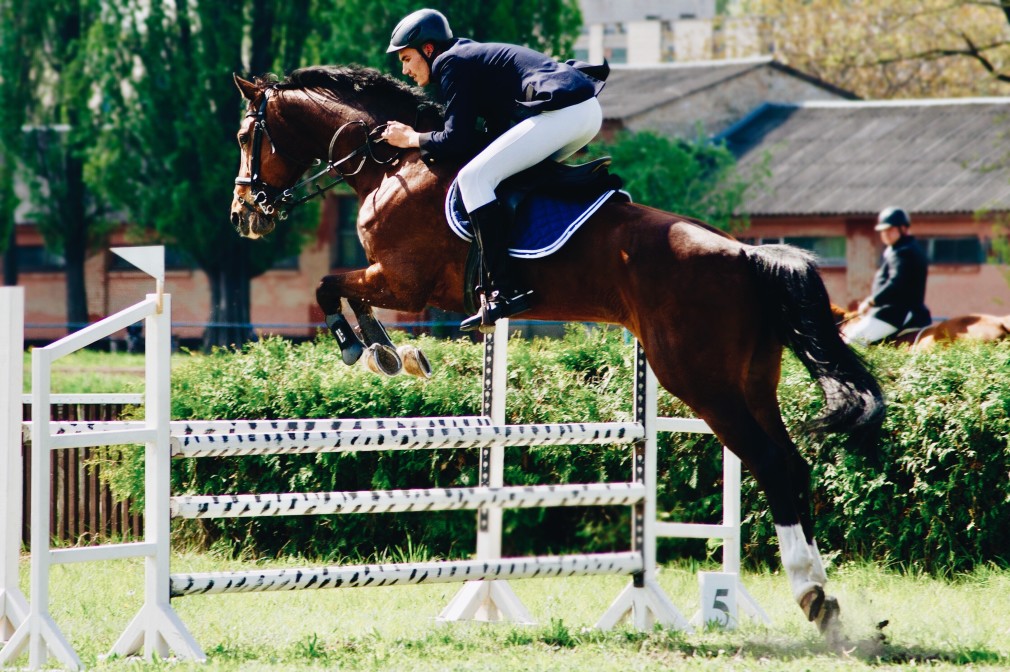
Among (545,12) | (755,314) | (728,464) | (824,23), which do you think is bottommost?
(728,464)

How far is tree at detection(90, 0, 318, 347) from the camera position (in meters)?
25.2

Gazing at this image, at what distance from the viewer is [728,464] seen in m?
6.20

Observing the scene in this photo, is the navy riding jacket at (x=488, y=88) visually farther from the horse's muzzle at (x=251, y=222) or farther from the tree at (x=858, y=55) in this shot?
the tree at (x=858, y=55)

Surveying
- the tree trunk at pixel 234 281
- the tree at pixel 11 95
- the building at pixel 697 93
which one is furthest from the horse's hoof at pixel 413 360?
the tree at pixel 11 95

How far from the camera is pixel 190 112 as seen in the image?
2534cm

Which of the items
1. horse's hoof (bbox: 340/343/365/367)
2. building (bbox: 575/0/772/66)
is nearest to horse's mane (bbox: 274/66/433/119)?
horse's hoof (bbox: 340/343/365/367)

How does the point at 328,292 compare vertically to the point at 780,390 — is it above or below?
above

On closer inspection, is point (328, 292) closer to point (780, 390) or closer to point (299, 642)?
point (299, 642)

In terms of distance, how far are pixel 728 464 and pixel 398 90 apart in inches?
92.7

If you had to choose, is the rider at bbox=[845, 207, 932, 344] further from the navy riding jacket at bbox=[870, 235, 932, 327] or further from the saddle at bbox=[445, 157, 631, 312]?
the saddle at bbox=[445, 157, 631, 312]

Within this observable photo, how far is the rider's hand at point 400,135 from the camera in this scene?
18.9 ft

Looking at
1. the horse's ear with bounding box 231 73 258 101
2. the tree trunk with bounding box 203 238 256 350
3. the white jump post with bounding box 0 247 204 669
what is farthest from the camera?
the tree trunk with bounding box 203 238 256 350

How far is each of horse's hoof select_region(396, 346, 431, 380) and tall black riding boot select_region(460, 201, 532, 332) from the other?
0.40 metres

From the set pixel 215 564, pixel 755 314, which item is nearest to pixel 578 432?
pixel 755 314
